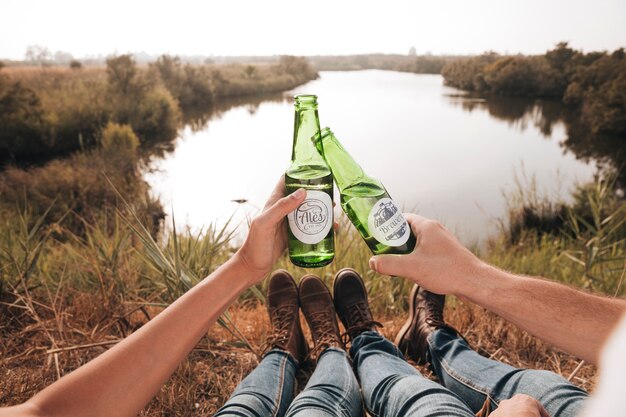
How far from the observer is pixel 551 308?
1281 mm

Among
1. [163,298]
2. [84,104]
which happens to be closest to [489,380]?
[163,298]

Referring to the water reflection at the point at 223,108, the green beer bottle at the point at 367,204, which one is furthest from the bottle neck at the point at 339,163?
the water reflection at the point at 223,108

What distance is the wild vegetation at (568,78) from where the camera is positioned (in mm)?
21266

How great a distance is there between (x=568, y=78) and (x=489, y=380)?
30.8m

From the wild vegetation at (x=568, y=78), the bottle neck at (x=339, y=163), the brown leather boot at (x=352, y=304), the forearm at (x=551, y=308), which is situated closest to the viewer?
the forearm at (x=551, y=308)

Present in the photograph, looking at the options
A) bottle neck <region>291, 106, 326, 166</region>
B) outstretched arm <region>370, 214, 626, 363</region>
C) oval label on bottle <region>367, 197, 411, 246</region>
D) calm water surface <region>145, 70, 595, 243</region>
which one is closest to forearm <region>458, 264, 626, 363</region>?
outstretched arm <region>370, 214, 626, 363</region>

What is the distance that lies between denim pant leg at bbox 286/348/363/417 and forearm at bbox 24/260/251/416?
44 cm

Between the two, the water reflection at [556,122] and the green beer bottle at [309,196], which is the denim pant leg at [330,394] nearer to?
the green beer bottle at [309,196]

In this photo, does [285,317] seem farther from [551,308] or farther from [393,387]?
[551,308]

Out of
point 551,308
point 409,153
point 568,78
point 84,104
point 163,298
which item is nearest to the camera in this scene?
point 551,308

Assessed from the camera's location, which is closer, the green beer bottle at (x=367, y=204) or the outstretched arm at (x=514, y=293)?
the outstretched arm at (x=514, y=293)

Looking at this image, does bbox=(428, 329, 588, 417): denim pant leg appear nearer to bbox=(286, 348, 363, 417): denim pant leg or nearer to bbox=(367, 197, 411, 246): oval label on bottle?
bbox=(286, 348, 363, 417): denim pant leg

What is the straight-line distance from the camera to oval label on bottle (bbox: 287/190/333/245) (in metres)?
1.43

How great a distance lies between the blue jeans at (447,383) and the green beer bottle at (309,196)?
51cm
